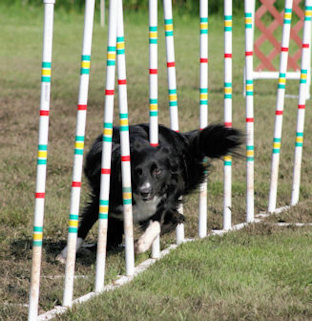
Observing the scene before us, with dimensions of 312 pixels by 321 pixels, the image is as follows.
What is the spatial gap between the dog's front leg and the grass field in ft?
0.45

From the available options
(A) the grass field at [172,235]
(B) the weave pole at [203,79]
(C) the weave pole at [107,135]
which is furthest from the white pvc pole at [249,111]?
(C) the weave pole at [107,135]

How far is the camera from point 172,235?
17.2 ft

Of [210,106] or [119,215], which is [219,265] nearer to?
[119,215]

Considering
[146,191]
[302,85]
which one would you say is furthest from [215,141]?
[302,85]

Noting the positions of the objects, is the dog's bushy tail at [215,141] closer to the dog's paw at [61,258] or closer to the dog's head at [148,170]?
the dog's head at [148,170]

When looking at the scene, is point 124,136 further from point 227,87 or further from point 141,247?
point 227,87

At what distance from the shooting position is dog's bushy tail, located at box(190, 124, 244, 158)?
4.77 meters

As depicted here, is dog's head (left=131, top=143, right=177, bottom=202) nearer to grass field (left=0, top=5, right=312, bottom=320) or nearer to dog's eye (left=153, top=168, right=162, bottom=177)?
dog's eye (left=153, top=168, right=162, bottom=177)

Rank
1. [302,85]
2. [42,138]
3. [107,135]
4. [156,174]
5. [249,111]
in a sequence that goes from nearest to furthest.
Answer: [42,138], [107,135], [156,174], [249,111], [302,85]

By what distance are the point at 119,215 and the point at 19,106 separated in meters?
6.30

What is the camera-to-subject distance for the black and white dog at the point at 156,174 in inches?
174

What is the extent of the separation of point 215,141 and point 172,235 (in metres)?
0.86

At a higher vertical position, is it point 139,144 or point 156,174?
Result: point 139,144

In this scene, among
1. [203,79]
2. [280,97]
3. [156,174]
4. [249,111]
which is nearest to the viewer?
[156,174]
